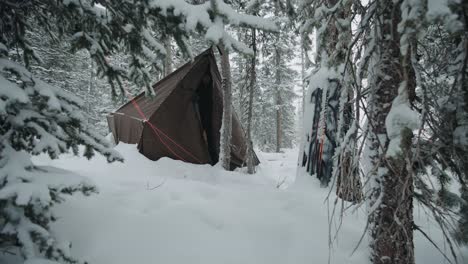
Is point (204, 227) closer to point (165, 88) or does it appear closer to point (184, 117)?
point (184, 117)

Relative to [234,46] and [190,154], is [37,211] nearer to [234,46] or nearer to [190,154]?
[234,46]

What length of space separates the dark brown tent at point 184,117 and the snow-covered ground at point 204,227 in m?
2.76

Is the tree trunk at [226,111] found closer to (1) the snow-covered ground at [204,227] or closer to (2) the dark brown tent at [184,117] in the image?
(2) the dark brown tent at [184,117]

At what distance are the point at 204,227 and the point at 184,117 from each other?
433 cm

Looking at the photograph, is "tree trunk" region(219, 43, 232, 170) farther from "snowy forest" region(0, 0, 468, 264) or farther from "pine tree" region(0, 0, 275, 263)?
"pine tree" region(0, 0, 275, 263)

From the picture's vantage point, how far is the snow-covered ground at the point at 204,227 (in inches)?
93.4

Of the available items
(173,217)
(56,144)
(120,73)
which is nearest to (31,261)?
(56,144)

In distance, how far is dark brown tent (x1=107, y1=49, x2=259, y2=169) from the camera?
630 centimetres

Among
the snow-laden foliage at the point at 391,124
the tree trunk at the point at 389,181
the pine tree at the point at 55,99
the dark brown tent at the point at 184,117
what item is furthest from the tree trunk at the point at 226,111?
the tree trunk at the point at 389,181

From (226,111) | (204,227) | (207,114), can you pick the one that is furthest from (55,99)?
(207,114)

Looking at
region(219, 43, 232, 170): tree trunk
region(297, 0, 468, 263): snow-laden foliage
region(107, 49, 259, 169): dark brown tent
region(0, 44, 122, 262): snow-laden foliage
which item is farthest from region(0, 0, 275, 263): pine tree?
region(107, 49, 259, 169): dark brown tent

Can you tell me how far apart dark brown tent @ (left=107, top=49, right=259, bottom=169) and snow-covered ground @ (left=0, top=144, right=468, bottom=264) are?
2.76 m

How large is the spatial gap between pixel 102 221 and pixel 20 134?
3.58 feet

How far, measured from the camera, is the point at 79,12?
7.97ft
